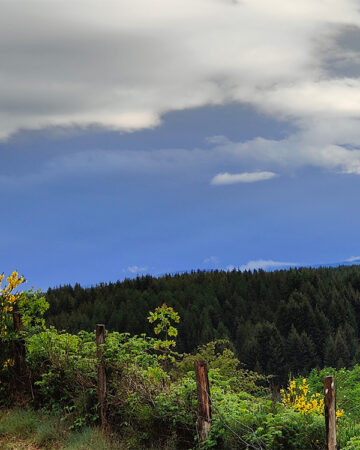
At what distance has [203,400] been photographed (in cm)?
920

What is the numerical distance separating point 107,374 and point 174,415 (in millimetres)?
1954

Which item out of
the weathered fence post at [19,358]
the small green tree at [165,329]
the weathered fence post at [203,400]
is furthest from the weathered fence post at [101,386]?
the weathered fence post at [19,358]

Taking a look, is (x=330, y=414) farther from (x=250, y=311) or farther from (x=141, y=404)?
(x=250, y=311)

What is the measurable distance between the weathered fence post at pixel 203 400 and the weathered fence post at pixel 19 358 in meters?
5.29

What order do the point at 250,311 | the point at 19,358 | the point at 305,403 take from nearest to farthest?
the point at 19,358, the point at 305,403, the point at 250,311

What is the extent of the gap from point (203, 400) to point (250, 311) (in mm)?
108846

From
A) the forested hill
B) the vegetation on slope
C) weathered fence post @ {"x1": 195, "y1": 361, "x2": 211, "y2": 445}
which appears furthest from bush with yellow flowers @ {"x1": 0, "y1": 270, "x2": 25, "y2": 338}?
the forested hill

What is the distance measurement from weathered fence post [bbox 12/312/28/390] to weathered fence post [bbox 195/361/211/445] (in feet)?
17.3

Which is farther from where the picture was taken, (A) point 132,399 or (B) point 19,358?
(B) point 19,358

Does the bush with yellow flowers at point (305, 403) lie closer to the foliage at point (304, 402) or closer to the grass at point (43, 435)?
the foliage at point (304, 402)

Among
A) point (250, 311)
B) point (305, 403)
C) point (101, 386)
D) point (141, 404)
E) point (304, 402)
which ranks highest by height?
point (250, 311)

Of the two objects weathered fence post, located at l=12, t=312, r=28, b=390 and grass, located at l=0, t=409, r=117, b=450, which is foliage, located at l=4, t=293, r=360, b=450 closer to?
grass, located at l=0, t=409, r=117, b=450

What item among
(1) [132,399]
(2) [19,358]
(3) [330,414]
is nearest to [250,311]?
(2) [19,358]

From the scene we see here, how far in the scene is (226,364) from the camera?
28328 millimetres
